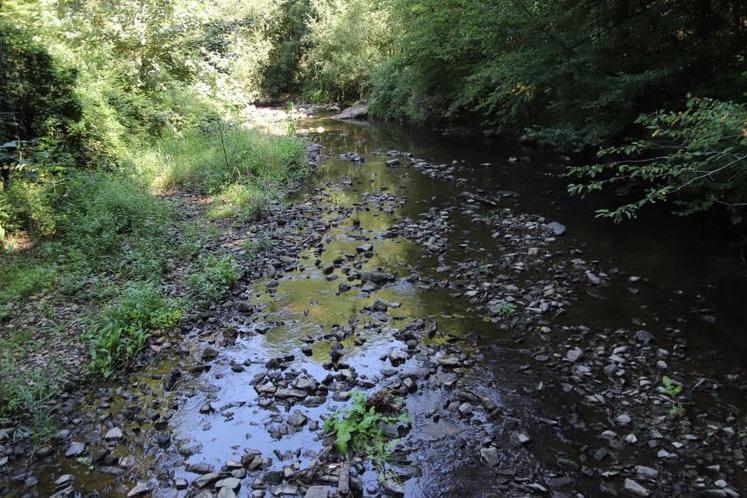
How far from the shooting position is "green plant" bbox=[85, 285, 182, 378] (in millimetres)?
5656

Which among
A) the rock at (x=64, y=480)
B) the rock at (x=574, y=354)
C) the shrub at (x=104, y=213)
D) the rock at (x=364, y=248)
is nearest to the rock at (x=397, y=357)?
the rock at (x=574, y=354)

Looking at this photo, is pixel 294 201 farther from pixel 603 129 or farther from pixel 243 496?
pixel 243 496

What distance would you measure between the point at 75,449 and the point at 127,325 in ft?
6.35

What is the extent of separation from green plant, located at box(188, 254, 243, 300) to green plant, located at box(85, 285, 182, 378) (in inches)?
22.3

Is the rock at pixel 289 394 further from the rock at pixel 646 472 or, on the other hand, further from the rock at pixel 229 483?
the rock at pixel 646 472

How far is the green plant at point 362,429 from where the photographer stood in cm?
438

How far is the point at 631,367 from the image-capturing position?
5324 millimetres

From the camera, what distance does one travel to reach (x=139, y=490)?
4.05m

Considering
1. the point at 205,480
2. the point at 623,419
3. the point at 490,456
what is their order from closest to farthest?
the point at 205,480 < the point at 490,456 < the point at 623,419

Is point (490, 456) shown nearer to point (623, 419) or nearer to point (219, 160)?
point (623, 419)

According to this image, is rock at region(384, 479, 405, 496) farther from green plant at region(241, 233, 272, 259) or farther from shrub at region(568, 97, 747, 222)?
green plant at region(241, 233, 272, 259)

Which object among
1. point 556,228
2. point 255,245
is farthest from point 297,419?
point 556,228

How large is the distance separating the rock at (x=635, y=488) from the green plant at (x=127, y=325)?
5.21m

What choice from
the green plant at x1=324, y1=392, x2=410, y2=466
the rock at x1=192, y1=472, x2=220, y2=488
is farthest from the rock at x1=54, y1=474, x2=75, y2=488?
the green plant at x1=324, y1=392, x2=410, y2=466
